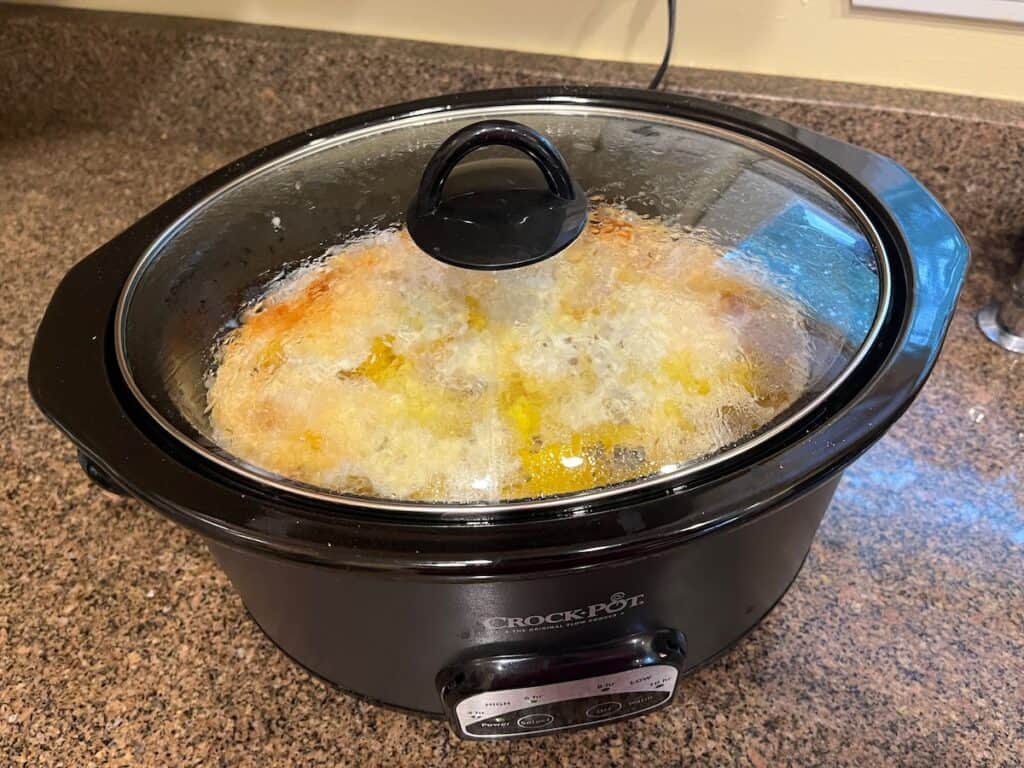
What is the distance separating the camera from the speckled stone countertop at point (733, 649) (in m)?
0.69

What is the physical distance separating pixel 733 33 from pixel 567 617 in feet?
2.75

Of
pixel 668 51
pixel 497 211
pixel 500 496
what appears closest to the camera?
pixel 500 496

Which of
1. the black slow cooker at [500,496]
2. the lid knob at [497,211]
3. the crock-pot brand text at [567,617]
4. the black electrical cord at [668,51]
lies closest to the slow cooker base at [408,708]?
the black slow cooker at [500,496]

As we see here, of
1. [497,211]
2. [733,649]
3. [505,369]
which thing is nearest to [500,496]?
[505,369]

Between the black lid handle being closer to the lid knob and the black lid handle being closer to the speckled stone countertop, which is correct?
the lid knob

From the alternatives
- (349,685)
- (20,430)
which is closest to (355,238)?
(349,685)

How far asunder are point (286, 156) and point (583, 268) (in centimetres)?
34

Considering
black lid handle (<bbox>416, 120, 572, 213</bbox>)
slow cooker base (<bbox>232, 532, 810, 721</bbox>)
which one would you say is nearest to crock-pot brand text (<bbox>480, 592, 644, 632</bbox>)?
slow cooker base (<bbox>232, 532, 810, 721</bbox>)

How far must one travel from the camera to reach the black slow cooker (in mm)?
498

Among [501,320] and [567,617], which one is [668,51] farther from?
[567,617]

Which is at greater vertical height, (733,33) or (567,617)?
(733,33)

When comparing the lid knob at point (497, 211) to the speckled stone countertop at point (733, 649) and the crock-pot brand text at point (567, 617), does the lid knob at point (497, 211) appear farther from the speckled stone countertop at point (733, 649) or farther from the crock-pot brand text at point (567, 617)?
the speckled stone countertop at point (733, 649)

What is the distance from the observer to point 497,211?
649 millimetres

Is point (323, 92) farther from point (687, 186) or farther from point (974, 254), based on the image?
point (974, 254)
